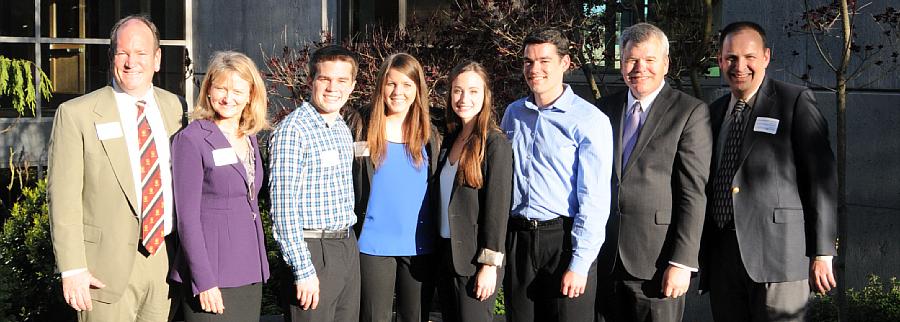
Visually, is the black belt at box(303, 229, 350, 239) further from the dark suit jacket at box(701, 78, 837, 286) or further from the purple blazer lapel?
the dark suit jacket at box(701, 78, 837, 286)

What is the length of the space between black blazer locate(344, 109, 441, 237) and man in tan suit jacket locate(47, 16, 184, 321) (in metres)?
0.86

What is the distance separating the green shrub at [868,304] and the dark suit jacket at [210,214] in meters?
4.30

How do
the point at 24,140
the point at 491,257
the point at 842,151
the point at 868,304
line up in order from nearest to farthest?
the point at 491,257, the point at 842,151, the point at 868,304, the point at 24,140

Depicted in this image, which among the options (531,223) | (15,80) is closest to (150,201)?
(531,223)

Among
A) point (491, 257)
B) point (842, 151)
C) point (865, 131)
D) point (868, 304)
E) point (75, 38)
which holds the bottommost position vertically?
point (868, 304)

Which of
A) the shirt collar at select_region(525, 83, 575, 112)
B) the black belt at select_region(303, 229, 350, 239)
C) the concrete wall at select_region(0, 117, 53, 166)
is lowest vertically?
the black belt at select_region(303, 229, 350, 239)

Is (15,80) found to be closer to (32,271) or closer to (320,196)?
(32,271)

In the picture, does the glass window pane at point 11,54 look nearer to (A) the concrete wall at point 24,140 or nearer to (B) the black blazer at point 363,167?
(A) the concrete wall at point 24,140

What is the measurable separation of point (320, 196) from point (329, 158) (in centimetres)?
18

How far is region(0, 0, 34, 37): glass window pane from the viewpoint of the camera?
1028 centimetres

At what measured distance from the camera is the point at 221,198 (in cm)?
443

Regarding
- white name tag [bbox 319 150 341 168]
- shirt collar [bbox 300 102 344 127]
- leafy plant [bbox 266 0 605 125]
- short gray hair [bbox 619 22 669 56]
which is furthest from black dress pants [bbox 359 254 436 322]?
leafy plant [bbox 266 0 605 125]

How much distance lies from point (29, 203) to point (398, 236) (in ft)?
12.4

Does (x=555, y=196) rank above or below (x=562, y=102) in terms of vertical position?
below
